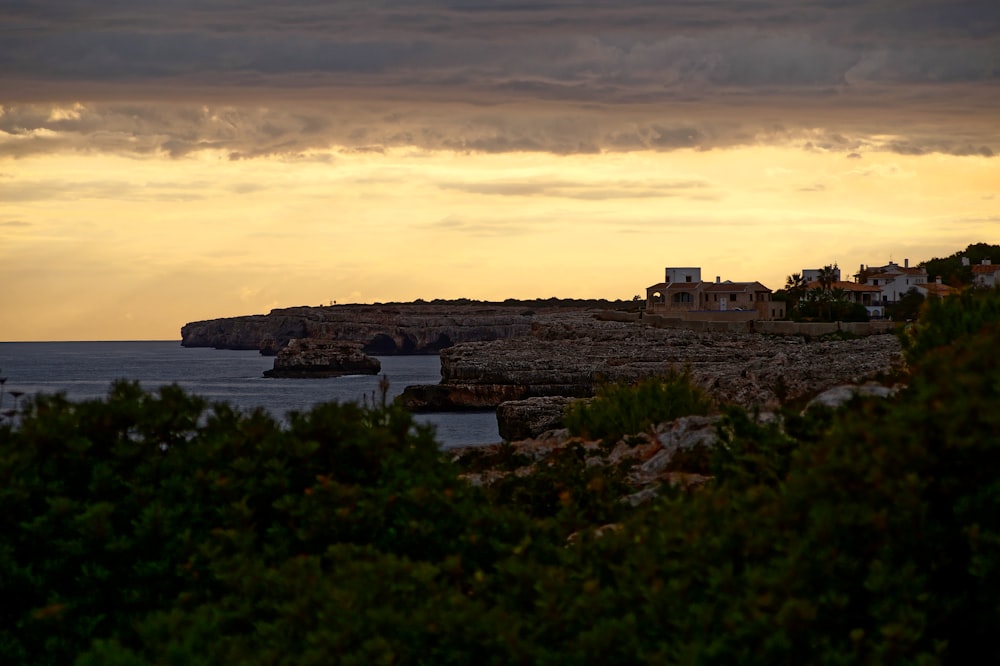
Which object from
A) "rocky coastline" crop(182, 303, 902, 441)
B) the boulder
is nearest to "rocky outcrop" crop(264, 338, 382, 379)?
"rocky coastline" crop(182, 303, 902, 441)

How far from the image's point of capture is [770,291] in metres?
137

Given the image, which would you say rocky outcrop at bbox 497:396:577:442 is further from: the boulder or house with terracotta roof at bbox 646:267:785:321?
house with terracotta roof at bbox 646:267:785:321

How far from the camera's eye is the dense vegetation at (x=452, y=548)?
26.6 ft

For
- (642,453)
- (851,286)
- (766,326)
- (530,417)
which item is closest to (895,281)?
(851,286)

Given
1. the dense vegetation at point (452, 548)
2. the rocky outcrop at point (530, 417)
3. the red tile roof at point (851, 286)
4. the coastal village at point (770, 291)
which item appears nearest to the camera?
the dense vegetation at point (452, 548)

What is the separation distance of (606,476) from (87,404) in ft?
25.2

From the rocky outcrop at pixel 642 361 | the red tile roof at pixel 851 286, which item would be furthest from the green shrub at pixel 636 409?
the red tile roof at pixel 851 286

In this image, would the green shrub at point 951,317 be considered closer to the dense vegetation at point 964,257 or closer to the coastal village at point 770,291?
the coastal village at point 770,291

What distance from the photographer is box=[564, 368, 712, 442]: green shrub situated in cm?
2405

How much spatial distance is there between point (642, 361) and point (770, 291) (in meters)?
69.7

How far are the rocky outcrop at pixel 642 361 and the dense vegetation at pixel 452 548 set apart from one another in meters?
24.5

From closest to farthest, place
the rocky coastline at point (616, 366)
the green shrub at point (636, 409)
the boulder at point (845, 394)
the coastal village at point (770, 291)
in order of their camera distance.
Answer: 1. the boulder at point (845, 394)
2. the green shrub at point (636, 409)
3. the rocky coastline at point (616, 366)
4. the coastal village at point (770, 291)

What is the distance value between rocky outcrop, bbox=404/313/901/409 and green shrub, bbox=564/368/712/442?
32.1 feet

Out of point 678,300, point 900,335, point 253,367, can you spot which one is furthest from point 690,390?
point 253,367
